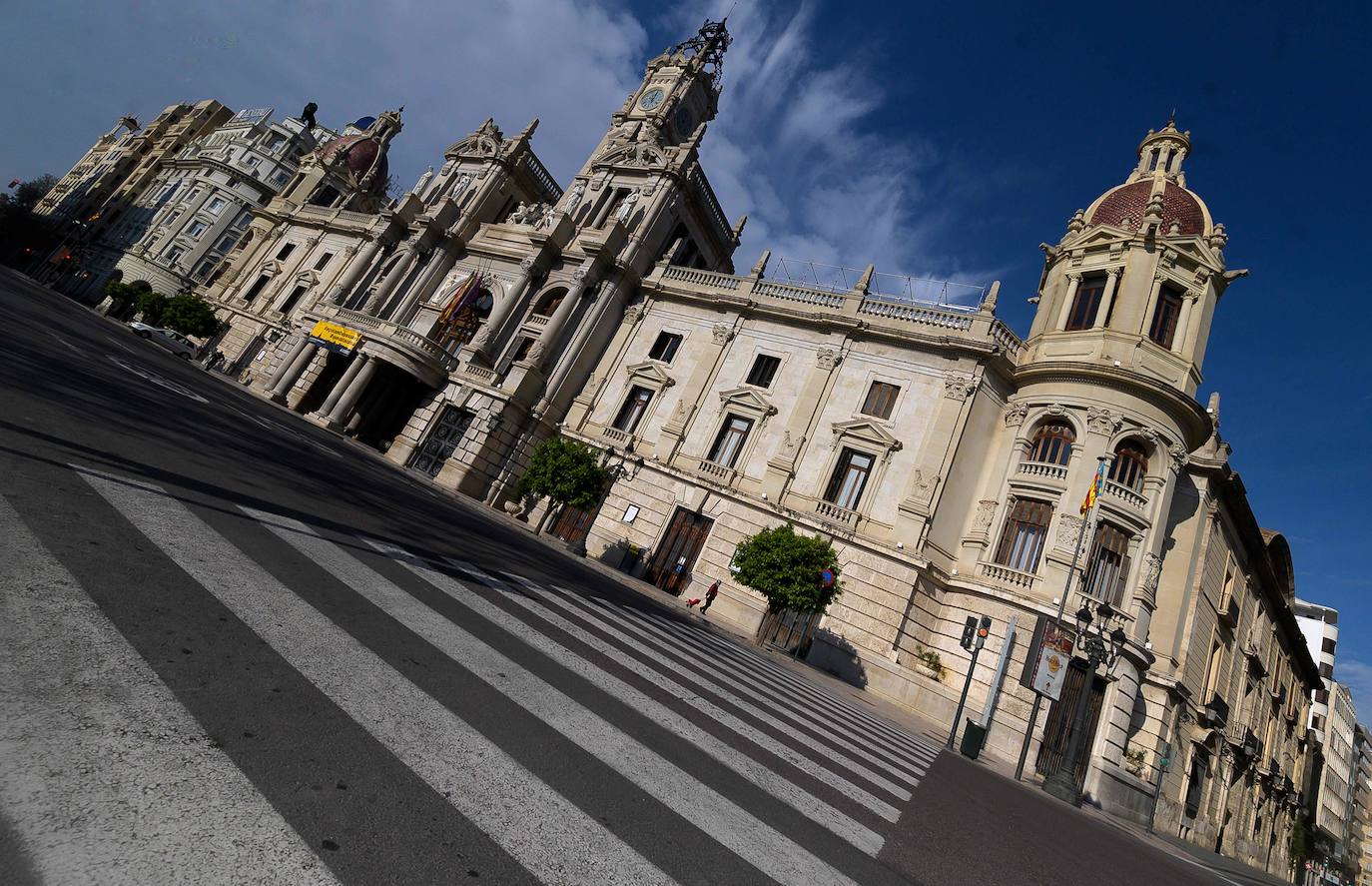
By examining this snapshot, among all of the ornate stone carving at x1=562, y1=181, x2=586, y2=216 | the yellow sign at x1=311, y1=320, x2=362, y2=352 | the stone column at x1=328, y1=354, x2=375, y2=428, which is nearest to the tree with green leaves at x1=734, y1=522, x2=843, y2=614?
the stone column at x1=328, y1=354, x2=375, y2=428

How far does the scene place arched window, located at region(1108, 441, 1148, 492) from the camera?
71.1ft

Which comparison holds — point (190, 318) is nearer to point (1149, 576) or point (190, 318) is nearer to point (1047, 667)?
point (1047, 667)

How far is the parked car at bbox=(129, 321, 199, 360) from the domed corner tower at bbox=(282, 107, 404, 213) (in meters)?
13.8

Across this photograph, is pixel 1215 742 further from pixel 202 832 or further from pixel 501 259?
pixel 501 259

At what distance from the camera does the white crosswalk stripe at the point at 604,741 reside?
11.5 ft

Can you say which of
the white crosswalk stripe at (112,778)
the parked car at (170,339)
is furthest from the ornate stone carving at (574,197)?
the white crosswalk stripe at (112,778)

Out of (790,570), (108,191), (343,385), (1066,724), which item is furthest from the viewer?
(108,191)

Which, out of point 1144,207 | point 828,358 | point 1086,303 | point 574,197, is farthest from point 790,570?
point 574,197

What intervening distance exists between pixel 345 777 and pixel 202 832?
67 centimetres

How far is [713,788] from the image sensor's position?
4168mm

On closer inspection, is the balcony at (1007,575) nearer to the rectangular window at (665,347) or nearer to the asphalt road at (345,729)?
the asphalt road at (345,729)

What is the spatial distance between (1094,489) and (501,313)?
26404 mm

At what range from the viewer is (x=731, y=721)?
246 inches

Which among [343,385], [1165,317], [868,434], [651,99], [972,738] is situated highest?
[651,99]
